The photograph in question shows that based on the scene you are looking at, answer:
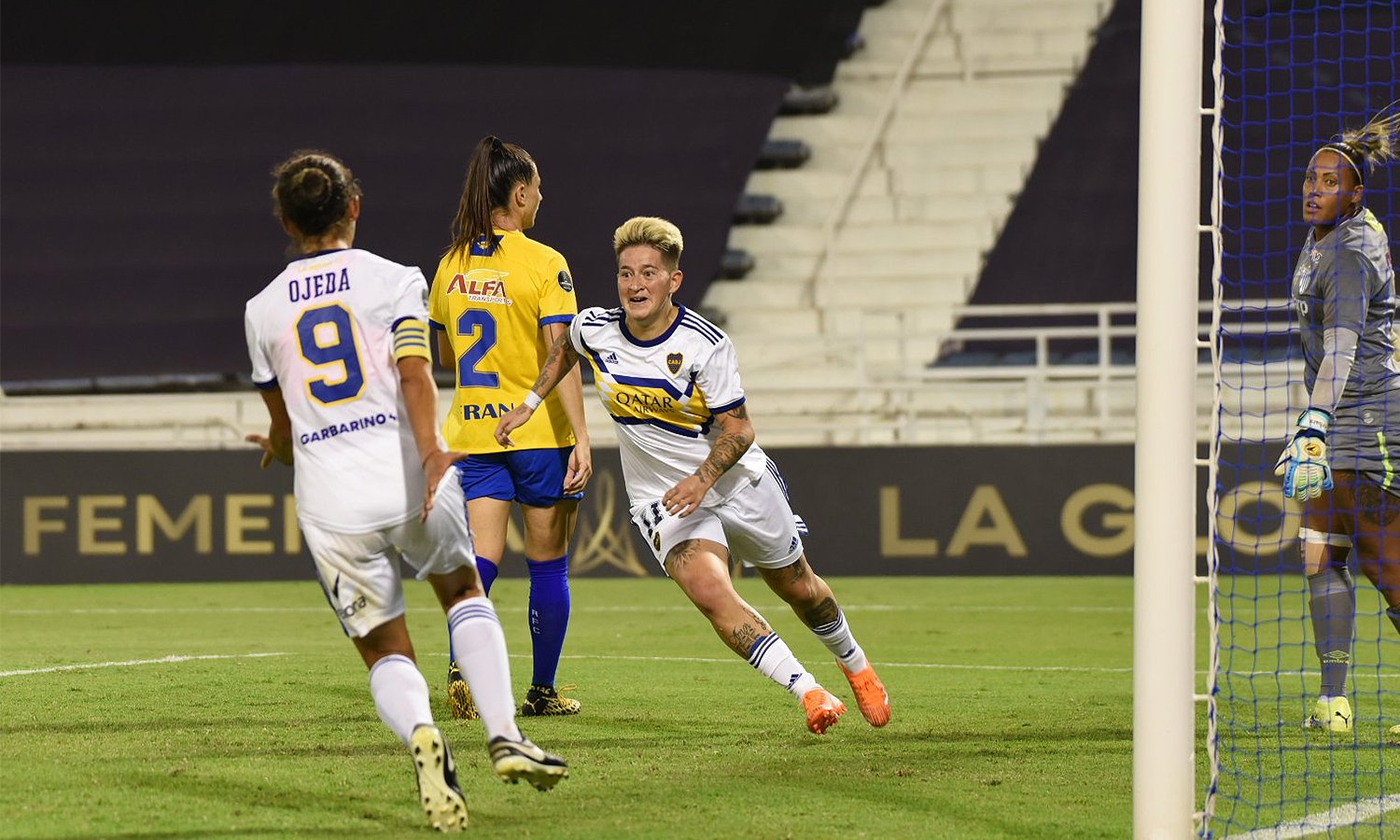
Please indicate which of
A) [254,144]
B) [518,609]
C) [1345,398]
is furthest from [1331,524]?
[254,144]

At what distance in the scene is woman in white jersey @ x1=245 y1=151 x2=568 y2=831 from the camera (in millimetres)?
4270

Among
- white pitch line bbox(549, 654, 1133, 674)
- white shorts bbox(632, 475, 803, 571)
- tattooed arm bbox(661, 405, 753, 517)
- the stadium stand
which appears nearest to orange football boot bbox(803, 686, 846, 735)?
white shorts bbox(632, 475, 803, 571)

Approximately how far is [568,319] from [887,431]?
1247 centimetres

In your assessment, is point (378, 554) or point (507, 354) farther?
point (507, 354)

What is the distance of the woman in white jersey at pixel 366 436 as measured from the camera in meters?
4.27

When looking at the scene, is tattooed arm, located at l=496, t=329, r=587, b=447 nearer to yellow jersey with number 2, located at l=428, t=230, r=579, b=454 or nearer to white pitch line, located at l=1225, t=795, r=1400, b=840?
yellow jersey with number 2, located at l=428, t=230, r=579, b=454

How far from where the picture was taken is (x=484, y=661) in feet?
14.4

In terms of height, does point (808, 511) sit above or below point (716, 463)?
below

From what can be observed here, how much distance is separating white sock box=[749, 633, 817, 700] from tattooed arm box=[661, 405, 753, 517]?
1.62ft

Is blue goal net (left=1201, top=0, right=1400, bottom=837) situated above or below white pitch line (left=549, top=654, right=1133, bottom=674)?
above

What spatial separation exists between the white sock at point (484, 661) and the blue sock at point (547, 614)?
5.93ft

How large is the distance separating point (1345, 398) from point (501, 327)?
9.62 feet

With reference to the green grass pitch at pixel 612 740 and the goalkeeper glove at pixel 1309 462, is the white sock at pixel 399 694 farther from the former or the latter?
the goalkeeper glove at pixel 1309 462

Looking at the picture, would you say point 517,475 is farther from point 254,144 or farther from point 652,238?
point 254,144
